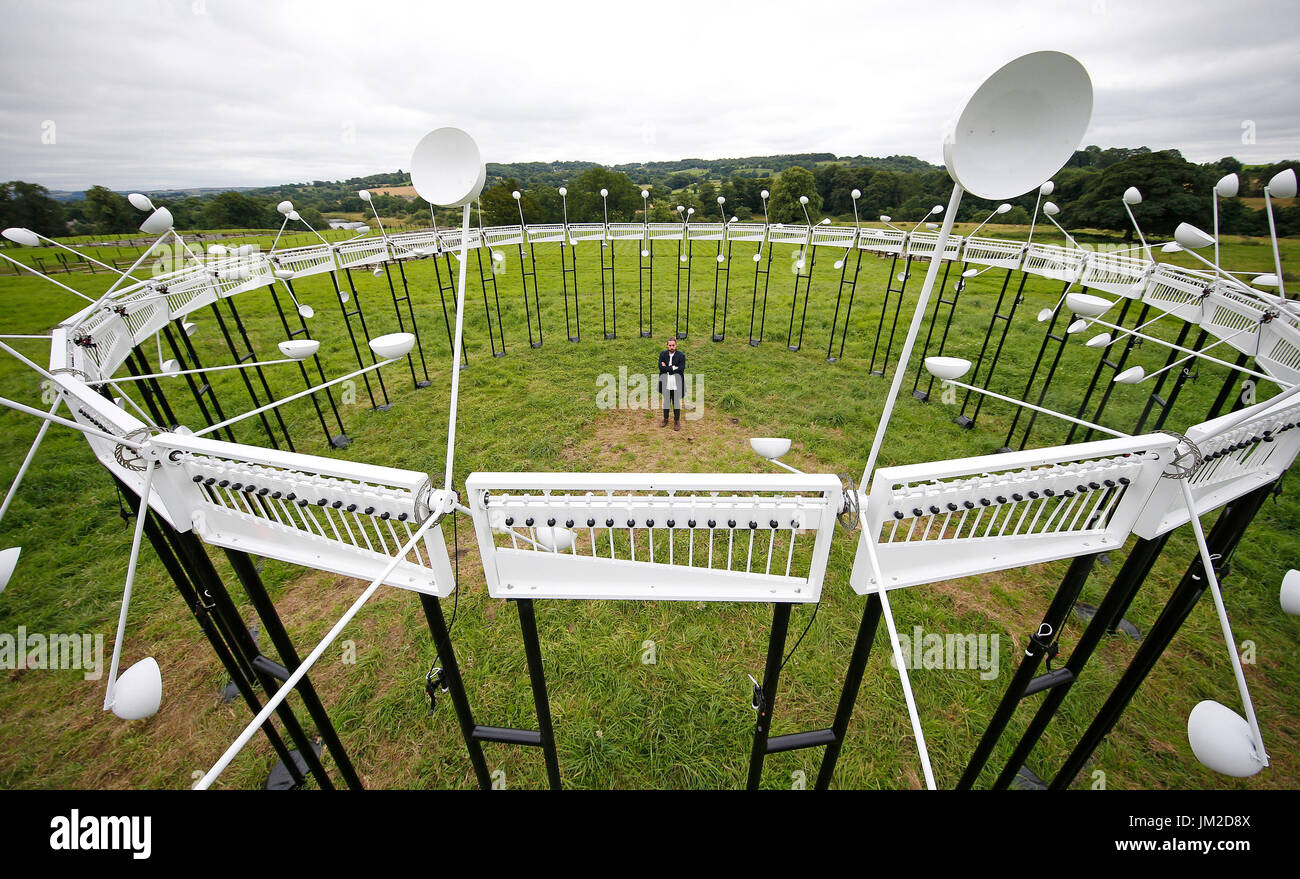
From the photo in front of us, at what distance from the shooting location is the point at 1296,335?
13.4 ft

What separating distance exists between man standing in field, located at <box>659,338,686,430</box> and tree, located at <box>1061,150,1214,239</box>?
26949mm

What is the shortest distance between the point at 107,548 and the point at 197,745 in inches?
180

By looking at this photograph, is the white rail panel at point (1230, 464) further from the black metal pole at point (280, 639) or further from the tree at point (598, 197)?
the tree at point (598, 197)

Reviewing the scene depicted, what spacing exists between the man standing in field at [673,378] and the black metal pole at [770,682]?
7167 mm

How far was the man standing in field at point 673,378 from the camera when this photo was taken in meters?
10.3

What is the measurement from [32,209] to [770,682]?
98.1ft

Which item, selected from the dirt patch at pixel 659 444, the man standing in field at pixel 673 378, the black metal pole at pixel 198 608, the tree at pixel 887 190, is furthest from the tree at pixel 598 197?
the black metal pole at pixel 198 608

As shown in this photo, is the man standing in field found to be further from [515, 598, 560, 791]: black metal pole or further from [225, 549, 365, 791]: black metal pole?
[225, 549, 365, 791]: black metal pole

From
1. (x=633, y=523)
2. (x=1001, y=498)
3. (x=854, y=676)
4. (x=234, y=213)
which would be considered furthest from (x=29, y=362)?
(x=234, y=213)

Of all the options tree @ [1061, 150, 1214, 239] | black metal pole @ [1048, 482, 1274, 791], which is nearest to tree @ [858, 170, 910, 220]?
tree @ [1061, 150, 1214, 239]

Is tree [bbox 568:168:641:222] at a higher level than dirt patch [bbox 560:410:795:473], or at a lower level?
higher

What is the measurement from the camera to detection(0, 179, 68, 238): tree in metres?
17.5
